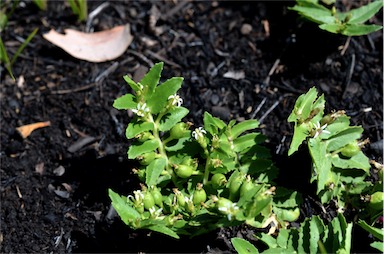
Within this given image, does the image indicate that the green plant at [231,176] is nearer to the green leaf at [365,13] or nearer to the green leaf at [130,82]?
the green leaf at [130,82]

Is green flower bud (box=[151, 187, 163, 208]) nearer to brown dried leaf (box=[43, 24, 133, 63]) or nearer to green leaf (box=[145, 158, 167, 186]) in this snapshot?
green leaf (box=[145, 158, 167, 186])

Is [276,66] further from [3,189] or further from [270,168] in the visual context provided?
A: [3,189]

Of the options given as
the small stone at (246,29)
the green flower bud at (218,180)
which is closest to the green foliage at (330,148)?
the green flower bud at (218,180)

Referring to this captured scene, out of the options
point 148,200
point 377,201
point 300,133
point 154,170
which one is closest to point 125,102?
point 154,170

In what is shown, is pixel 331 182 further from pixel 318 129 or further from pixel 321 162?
pixel 318 129

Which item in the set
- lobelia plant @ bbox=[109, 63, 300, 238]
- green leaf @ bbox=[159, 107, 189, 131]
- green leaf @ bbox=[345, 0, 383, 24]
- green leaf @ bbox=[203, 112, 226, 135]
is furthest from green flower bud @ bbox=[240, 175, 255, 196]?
green leaf @ bbox=[345, 0, 383, 24]

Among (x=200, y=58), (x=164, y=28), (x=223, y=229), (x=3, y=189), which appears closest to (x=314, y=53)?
(x=200, y=58)

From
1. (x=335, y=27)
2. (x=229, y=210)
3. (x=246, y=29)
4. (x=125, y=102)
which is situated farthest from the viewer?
(x=246, y=29)
